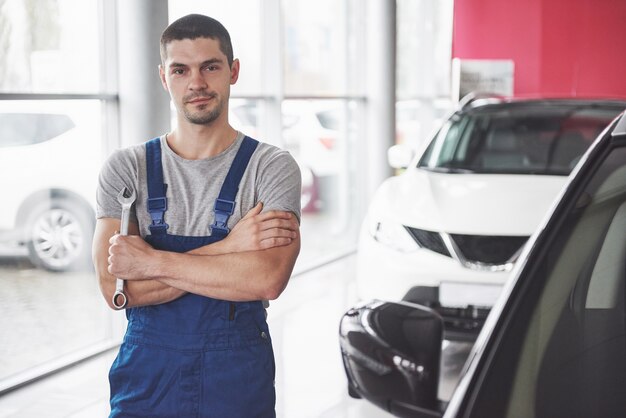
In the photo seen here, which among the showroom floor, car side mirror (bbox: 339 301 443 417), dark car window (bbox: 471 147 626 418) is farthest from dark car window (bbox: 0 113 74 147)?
dark car window (bbox: 471 147 626 418)

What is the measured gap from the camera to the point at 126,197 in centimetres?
220

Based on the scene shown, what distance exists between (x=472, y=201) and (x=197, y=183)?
274cm

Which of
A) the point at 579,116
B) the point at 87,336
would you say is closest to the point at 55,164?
the point at 87,336

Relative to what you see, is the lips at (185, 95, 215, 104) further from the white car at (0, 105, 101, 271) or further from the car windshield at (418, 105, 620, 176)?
the car windshield at (418, 105, 620, 176)

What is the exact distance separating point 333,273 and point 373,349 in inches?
251

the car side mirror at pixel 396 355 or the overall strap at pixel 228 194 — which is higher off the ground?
the overall strap at pixel 228 194

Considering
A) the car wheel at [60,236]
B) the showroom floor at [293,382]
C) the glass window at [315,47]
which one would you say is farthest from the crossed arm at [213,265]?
the glass window at [315,47]

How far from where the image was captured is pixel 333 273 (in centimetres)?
794

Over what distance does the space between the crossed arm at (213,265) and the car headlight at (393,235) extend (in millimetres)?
2413

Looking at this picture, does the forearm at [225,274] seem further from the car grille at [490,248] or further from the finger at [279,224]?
the car grille at [490,248]

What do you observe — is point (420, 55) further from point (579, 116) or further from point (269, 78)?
point (579, 116)

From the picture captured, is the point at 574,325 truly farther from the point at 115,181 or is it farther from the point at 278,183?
the point at 115,181

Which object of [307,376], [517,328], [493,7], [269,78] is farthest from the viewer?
[493,7]

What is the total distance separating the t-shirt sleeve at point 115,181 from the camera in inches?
88.7
